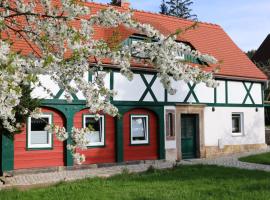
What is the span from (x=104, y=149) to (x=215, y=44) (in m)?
8.41

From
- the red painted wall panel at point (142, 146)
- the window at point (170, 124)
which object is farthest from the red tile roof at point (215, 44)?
the red painted wall panel at point (142, 146)

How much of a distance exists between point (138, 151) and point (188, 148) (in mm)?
2746

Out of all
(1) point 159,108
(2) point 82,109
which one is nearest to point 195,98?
(1) point 159,108

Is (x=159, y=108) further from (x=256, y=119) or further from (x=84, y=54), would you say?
(x=84, y=54)

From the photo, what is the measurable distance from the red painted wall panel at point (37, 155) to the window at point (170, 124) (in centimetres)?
448

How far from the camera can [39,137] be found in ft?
46.2

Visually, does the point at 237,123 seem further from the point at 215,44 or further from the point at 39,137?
the point at 39,137

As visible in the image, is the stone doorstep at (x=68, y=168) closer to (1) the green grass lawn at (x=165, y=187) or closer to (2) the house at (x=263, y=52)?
(1) the green grass lawn at (x=165, y=187)

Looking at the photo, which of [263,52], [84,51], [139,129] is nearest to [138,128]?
[139,129]

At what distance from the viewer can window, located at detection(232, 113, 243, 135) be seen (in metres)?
20.0

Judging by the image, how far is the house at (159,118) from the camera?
1412 cm

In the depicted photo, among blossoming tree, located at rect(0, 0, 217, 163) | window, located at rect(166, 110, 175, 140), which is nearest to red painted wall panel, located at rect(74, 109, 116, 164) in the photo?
window, located at rect(166, 110, 175, 140)

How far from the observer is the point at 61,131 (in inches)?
231

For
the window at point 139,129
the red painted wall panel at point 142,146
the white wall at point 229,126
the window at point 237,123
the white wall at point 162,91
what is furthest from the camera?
the window at point 237,123
